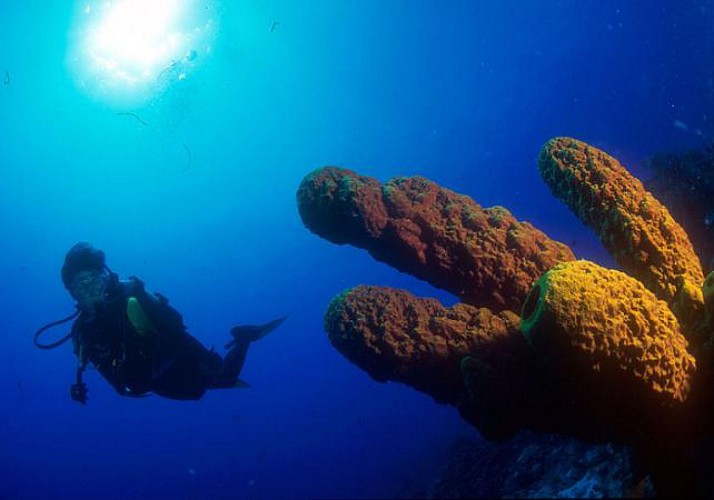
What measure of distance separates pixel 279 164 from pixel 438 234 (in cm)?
6320

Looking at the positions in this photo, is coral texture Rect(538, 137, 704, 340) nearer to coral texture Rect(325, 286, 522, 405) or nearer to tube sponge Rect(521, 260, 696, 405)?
tube sponge Rect(521, 260, 696, 405)

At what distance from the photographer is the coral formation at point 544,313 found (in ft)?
7.12

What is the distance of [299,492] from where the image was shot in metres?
23.4

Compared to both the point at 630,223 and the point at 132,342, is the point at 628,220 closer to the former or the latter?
the point at 630,223

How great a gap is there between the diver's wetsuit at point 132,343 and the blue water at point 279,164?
11476 millimetres

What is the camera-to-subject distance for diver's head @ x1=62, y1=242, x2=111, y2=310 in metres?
5.90

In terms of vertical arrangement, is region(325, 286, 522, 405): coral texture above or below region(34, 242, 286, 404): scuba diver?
below

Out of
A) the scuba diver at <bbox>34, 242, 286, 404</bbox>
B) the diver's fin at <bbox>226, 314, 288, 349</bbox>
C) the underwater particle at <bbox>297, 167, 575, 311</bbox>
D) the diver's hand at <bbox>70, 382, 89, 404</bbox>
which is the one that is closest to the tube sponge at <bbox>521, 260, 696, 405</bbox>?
the underwater particle at <bbox>297, 167, 575, 311</bbox>

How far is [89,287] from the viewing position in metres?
6.01

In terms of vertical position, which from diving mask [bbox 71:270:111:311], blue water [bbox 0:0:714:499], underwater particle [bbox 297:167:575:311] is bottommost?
underwater particle [bbox 297:167:575:311]

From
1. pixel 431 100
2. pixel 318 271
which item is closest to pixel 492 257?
pixel 431 100

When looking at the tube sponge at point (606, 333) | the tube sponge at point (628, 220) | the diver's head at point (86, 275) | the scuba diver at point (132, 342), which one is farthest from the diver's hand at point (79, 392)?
the tube sponge at point (628, 220)

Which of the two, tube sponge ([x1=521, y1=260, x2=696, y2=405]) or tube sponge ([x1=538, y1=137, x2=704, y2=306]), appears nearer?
tube sponge ([x1=521, y1=260, x2=696, y2=405])

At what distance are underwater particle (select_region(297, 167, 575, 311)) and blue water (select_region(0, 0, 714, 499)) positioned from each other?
13.1 metres
